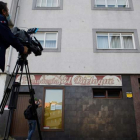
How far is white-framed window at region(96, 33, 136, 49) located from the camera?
8.02 meters

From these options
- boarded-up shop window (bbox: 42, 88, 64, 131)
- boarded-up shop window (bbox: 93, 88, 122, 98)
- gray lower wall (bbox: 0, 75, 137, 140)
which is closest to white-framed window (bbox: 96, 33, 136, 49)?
gray lower wall (bbox: 0, 75, 137, 140)

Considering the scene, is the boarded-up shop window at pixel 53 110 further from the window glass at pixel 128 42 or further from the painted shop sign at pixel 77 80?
the window glass at pixel 128 42

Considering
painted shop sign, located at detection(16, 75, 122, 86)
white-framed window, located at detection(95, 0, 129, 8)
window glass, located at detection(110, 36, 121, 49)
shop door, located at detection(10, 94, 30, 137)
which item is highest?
white-framed window, located at detection(95, 0, 129, 8)

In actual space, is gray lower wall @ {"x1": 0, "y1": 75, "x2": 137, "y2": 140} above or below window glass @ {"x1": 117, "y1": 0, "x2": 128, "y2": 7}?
below

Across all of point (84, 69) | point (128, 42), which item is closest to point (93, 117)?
point (84, 69)

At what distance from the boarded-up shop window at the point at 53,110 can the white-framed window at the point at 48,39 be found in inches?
92.2

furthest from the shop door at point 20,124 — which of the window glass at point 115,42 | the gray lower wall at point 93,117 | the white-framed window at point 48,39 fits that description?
the window glass at point 115,42

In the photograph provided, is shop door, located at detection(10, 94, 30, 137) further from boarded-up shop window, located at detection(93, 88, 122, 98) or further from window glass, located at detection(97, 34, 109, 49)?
window glass, located at detection(97, 34, 109, 49)

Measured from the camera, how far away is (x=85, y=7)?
340 inches

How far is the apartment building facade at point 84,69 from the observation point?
6.67 meters

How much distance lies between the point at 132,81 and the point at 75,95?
2770 mm

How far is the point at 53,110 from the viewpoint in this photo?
6.90 meters

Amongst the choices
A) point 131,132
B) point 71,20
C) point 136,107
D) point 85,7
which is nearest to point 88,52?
point 71,20

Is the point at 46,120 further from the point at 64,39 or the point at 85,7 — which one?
the point at 85,7
